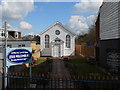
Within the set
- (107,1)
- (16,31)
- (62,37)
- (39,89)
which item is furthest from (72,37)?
(39,89)

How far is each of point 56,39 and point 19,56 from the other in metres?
21.2

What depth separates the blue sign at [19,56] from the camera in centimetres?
849

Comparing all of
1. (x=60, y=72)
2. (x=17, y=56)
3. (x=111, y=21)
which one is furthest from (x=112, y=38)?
(x=17, y=56)

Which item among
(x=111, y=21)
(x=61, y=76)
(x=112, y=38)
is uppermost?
(x=111, y=21)

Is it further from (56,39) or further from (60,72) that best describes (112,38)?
(56,39)

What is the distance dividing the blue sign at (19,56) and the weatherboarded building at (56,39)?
20.5 m

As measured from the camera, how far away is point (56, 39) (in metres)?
29.8

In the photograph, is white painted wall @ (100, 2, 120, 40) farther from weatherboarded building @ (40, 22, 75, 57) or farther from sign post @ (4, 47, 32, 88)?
weatherboarded building @ (40, 22, 75, 57)

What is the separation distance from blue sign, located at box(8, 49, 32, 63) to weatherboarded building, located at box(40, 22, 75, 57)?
20499 millimetres

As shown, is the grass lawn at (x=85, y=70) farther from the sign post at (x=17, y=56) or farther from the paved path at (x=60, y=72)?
the sign post at (x=17, y=56)

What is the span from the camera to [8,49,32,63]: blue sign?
8.49 m

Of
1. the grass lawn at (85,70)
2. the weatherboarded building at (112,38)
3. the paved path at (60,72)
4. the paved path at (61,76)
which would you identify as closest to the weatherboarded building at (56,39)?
the grass lawn at (85,70)

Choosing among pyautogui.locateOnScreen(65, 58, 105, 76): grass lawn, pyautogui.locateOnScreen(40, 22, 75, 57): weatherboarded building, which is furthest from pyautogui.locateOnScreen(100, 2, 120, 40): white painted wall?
pyautogui.locateOnScreen(40, 22, 75, 57): weatherboarded building

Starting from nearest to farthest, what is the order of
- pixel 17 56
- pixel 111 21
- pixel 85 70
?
pixel 17 56 → pixel 111 21 → pixel 85 70
